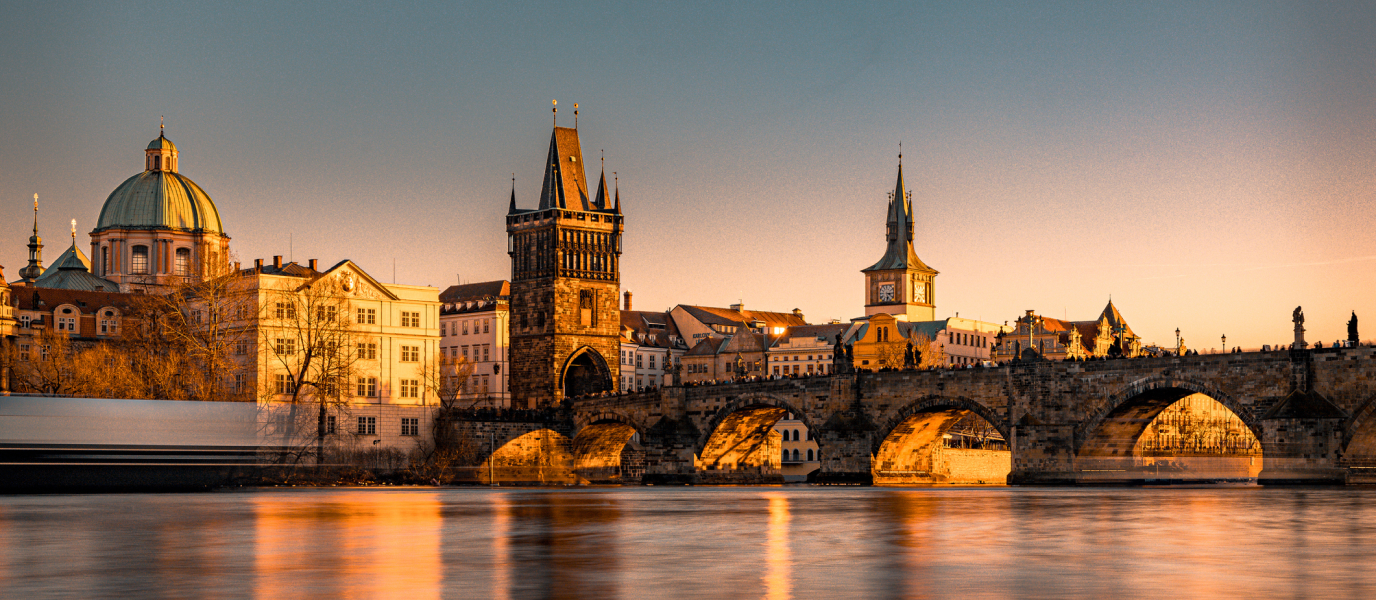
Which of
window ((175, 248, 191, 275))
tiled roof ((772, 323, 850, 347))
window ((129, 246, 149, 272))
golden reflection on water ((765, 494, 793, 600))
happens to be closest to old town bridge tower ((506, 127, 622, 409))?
window ((175, 248, 191, 275))

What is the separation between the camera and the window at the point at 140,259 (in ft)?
512

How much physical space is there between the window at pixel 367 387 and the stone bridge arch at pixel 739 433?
23448 mm

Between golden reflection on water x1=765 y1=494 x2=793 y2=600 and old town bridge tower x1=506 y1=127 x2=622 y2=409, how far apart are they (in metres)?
81.5

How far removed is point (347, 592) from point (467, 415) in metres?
90.0

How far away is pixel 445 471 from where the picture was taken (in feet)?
333

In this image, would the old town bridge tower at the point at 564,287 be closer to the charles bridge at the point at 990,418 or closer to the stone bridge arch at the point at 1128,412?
the charles bridge at the point at 990,418

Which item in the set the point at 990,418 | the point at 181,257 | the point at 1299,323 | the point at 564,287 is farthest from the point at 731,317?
the point at 1299,323

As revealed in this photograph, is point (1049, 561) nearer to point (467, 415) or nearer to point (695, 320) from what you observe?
point (467, 415)

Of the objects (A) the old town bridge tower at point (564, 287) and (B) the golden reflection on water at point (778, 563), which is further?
(A) the old town bridge tower at point (564, 287)

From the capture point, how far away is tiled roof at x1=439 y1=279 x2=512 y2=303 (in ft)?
521

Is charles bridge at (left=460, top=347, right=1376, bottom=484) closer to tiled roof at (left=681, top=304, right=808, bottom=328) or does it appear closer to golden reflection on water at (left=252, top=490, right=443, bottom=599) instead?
golden reflection on water at (left=252, top=490, right=443, bottom=599)

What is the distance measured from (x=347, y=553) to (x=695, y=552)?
5.51 metres

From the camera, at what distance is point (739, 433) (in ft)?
338

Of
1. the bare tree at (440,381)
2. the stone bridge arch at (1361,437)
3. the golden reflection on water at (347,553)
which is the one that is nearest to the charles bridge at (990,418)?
the stone bridge arch at (1361,437)
